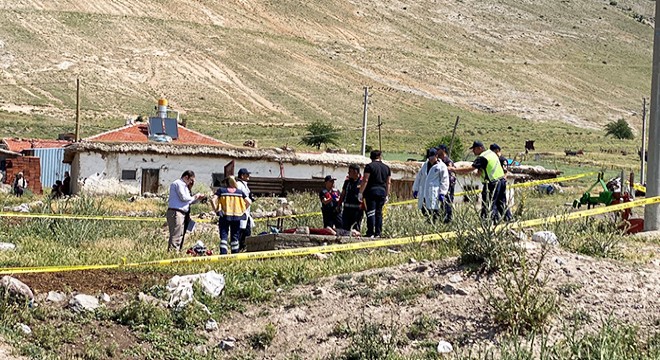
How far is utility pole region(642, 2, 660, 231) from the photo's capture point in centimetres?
1378

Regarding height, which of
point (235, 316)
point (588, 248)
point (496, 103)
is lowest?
point (235, 316)

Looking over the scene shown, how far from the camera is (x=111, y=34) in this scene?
91.2m

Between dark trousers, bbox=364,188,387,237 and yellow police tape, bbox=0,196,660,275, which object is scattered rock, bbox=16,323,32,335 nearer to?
yellow police tape, bbox=0,196,660,275

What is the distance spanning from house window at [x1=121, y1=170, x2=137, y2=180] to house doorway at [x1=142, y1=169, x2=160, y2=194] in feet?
0.95

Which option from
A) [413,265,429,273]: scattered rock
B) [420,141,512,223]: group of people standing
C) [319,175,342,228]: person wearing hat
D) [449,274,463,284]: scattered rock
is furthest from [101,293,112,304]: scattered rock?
[319,175,342,228]: person wearing hat

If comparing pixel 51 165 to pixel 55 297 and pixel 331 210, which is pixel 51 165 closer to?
pixel 331 210

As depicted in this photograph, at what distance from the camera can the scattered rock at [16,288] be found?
31.4 feet

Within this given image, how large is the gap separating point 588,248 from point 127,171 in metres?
24.5

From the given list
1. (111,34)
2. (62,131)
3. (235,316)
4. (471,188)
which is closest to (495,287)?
(471,188)

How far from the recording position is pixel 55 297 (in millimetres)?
9891

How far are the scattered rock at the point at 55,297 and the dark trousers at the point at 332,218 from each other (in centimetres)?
663

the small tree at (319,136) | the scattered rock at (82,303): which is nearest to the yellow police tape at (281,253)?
the scattered rock at (82,303)

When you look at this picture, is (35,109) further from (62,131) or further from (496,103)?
(496,103)

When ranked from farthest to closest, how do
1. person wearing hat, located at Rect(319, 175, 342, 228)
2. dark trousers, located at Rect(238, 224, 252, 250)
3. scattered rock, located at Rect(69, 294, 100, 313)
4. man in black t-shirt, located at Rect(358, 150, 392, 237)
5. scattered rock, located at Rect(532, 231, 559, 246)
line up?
person wearing hat, located at Rect(319, 175, 342, 228) → dark trousers, located at Rect(238, 224, 252, 250) → man in black t-shirt, located at Rect(358, 150, 392, 237) → scattered rock, located at Rect(532, 231, 559, 246) → scattered rock, located at Rect(69, 294, 100, 313)
